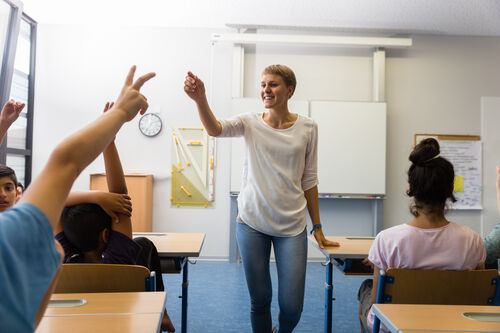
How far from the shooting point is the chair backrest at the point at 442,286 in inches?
48.6

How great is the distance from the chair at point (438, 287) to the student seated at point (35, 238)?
114 centimetres

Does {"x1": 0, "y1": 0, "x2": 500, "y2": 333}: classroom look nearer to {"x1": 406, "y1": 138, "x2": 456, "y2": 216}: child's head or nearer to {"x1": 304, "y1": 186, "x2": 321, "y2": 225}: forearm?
{"x1": 304, "y1": 186, "x2": 321, "y2": 225}: forearm

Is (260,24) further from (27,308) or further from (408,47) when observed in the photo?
(27,308)

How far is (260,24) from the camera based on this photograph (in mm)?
4691

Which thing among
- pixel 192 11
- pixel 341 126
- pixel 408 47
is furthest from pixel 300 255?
pixel 408 47

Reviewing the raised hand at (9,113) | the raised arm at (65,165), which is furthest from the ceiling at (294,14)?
the raised arm at (65,165)

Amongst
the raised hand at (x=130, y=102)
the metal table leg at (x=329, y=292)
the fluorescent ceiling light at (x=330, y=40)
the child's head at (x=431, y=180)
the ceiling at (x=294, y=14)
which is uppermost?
the ceiling at (x=294, y=14)

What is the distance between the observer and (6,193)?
5.85ft

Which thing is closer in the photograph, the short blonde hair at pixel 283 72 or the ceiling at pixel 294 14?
the short blonde hair at pixel 283 72

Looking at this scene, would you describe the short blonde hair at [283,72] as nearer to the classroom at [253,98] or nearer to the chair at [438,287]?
the chair at [438,287]

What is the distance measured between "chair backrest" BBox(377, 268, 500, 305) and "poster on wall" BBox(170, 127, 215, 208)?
3.61 metres

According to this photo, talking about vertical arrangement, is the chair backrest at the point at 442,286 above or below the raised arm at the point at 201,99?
below

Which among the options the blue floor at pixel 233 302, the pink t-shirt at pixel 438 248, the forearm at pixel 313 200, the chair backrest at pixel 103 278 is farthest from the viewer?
the blue floor at pixel 233 302

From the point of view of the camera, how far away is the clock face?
15.6 feet
